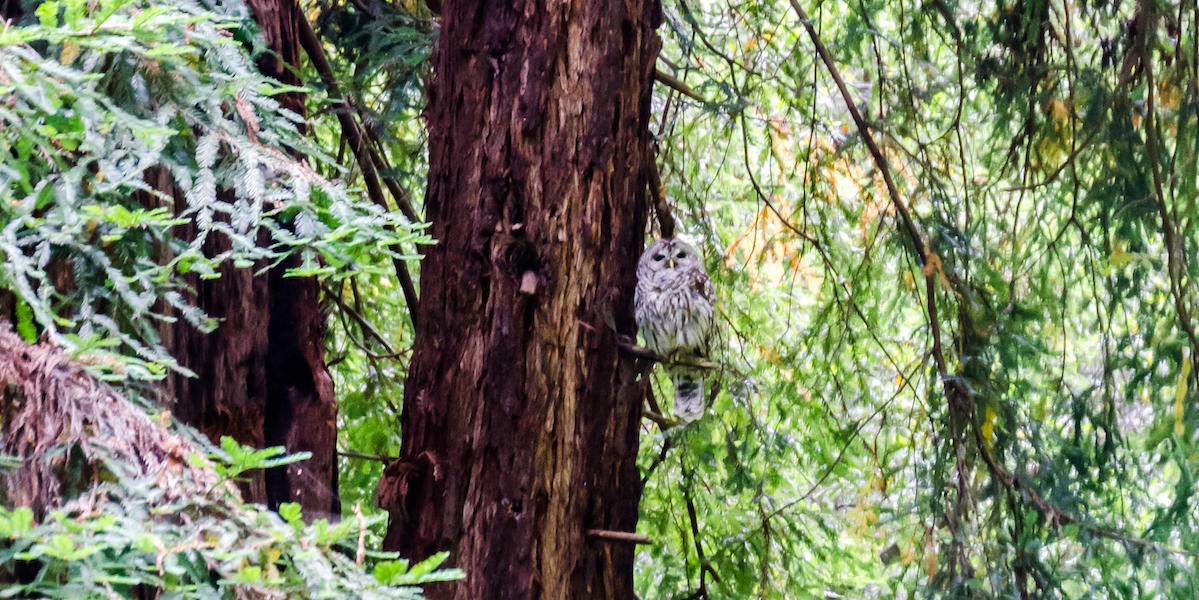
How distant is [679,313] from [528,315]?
873mm

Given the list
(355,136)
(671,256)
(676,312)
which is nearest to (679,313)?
(676,312)

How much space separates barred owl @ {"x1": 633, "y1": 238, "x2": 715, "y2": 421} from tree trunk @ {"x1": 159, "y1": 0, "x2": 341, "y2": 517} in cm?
110

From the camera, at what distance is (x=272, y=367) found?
335 cm

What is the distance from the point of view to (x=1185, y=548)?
3406mm

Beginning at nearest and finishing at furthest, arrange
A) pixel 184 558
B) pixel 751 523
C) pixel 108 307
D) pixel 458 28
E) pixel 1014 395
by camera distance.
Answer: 1. pixel 184 558
2. pixel 108 307
3. pixel 458 28
4. pixel 1014 395
5. pixel 751 523

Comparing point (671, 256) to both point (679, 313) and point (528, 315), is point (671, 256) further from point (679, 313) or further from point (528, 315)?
point (528, 315)

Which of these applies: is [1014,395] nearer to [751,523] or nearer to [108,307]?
[751,523]

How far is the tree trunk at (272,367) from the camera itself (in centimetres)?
295

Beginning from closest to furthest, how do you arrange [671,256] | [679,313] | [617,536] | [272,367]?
1. [617,536]
2. [272,367]
3. [679,313]
4. [671,256]

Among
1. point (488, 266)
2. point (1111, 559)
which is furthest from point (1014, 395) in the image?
point (488, 266)

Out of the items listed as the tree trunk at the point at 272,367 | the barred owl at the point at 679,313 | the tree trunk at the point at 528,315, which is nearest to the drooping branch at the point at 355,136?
the tree trunk at the point at 272,367

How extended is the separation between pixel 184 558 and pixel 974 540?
2.89 metres

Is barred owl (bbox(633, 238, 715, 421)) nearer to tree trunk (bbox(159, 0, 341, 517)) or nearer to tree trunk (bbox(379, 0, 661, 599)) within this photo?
tree trunk (bbox(379, 0, 661, 599))

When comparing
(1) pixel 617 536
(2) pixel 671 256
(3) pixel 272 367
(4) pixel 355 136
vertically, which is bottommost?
(1) pixel 617 536
